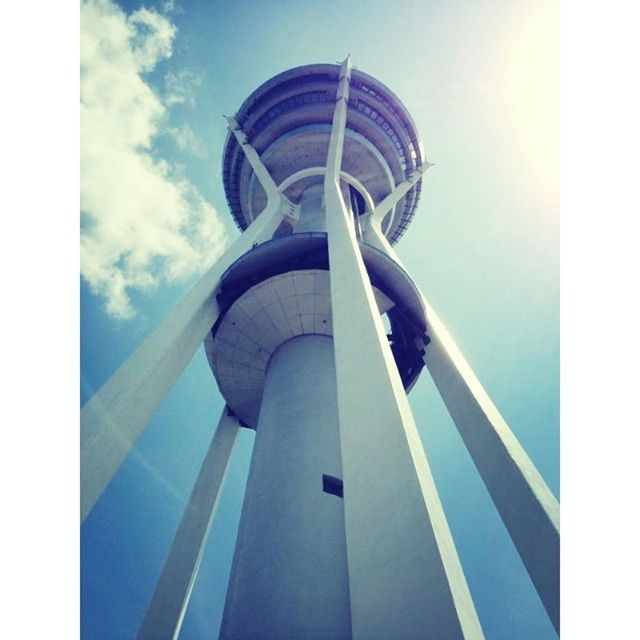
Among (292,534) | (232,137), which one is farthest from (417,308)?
(232,137)

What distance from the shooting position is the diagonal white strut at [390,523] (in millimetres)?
3678

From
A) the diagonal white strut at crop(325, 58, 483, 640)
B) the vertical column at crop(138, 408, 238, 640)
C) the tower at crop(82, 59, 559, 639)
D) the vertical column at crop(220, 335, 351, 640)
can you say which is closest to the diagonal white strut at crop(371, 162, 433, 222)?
the tower at crop(82, 59, 559, 639)

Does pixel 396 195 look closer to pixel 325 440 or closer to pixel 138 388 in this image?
pixel 325 440

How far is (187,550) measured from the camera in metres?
12.0

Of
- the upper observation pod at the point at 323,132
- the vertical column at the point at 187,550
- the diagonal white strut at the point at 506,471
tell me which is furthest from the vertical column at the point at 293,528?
the upper observation pod at the point at 323,132

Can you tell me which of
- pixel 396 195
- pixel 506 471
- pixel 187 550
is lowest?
pixel 506 471

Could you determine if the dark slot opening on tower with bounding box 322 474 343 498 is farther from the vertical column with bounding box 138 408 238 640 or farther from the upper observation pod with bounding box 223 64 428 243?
the upper observation pod with bounding box 223 64 428 243

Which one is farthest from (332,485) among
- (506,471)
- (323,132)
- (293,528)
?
(323,132)

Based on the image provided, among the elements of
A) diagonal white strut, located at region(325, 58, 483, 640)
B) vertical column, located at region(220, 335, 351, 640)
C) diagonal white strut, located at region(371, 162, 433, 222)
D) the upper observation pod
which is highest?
the upper observation pod

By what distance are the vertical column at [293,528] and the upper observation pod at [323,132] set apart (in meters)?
10.9

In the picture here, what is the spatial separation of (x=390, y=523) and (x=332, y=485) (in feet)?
18.4

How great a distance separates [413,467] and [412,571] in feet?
2.81

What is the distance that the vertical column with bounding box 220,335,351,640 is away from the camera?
750 cm

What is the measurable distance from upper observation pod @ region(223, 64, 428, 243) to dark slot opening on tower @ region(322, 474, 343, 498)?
41.2 feet
